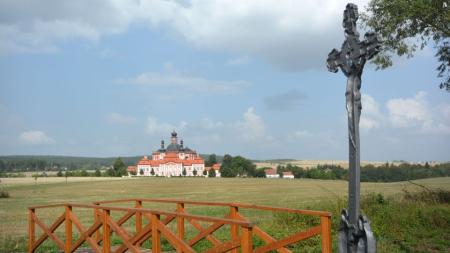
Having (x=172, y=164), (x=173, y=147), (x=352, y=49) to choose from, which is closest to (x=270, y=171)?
(x=172, y=164)

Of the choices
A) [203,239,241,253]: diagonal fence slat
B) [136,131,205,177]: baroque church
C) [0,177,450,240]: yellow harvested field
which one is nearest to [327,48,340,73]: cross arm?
[203,239,241,253]: diagonal fence slat

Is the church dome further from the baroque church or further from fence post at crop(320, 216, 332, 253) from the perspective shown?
fence post at crop(320, 216, 332, 253)

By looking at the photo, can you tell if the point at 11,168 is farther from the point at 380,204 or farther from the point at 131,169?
the point at 380,204

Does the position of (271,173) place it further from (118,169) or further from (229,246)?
(229,246)

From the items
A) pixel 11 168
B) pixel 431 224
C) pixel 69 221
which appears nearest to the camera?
pixel 69 221

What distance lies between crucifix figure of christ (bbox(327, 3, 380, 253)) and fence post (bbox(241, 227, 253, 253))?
1213 millimetres

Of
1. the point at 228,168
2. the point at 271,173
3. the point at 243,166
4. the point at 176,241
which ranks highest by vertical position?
the point at 176,241

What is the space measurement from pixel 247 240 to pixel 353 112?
7.27 ft

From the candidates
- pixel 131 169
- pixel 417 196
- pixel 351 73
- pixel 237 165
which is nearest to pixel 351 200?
pixel 351 73

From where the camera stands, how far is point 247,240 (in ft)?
21.1

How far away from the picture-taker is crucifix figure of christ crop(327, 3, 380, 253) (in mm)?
6434

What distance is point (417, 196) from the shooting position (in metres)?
17.1

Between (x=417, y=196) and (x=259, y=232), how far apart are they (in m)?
10.5

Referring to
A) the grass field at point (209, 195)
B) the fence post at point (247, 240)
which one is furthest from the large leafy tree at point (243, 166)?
the fence post at point (247, 240)
